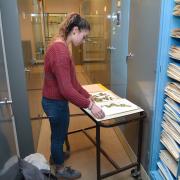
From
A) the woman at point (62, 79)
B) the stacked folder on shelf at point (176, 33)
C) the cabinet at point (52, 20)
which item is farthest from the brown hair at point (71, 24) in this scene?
the cabinet at point (52, 20)

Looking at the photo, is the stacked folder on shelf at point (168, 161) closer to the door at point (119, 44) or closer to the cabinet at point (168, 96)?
the cabinet at point (168, 96)

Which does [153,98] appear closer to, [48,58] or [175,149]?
[175,149]

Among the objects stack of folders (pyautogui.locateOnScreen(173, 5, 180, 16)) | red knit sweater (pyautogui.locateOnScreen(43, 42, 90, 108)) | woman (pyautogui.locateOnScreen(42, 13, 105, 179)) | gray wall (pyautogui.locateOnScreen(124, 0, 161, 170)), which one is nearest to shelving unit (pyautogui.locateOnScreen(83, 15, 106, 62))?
gray wall (pyautogui.locateOnScreen(124, 0, 161, 170))

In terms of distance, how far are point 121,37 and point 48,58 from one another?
1.12 metres

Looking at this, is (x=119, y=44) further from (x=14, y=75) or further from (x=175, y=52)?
(x=14, y=75)

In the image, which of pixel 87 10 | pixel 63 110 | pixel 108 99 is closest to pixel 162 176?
pixel 108 99

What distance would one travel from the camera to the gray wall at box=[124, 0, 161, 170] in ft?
5.60

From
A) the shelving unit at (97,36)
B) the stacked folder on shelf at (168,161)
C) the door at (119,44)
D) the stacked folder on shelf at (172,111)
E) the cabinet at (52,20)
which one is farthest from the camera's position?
the cabinet at (52,20)

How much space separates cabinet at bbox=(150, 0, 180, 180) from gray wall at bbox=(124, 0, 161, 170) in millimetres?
79

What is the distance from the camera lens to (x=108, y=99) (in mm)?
2061

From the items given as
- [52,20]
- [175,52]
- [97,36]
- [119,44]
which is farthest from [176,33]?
[52,20]

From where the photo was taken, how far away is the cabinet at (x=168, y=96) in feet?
5.00

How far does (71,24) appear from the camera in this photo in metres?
1.69

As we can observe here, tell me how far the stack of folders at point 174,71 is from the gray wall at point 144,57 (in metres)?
0.14
